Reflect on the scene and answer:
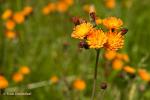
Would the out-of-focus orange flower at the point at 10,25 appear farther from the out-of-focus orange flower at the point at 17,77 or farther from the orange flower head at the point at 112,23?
the orange flower head at the point at 112,23

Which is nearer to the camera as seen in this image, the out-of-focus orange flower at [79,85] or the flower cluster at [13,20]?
the out-of-focus orange flower at [79,85]

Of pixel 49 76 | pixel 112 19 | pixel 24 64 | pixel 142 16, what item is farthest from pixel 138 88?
pixel 112 19

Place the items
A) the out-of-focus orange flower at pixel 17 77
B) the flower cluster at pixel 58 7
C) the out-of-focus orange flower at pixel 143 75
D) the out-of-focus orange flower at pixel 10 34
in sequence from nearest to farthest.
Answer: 1. the out-of-focus orange flower at pixel 143 75
2. the out-of-focus orange flower at pixel 17 77
3. the out-of-focus orange flower at pixel 10 34
4. the flower cluster at pixel 58 7

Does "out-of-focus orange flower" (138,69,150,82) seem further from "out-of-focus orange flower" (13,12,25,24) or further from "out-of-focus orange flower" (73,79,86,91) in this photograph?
"out-of-focus orange flower" (13,12,25,24)

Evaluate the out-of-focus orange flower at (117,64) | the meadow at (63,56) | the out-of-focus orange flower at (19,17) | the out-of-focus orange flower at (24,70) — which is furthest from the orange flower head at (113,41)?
the out-of-focus orange flower at (19,17)

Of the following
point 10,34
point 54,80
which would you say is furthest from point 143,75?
point 10,34

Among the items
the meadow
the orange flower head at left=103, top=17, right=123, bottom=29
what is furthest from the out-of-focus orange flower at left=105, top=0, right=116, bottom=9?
the orange flower head at left=103, top=17, right=123, bottom=29

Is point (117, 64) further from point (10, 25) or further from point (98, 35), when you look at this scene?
point (98, 35)
